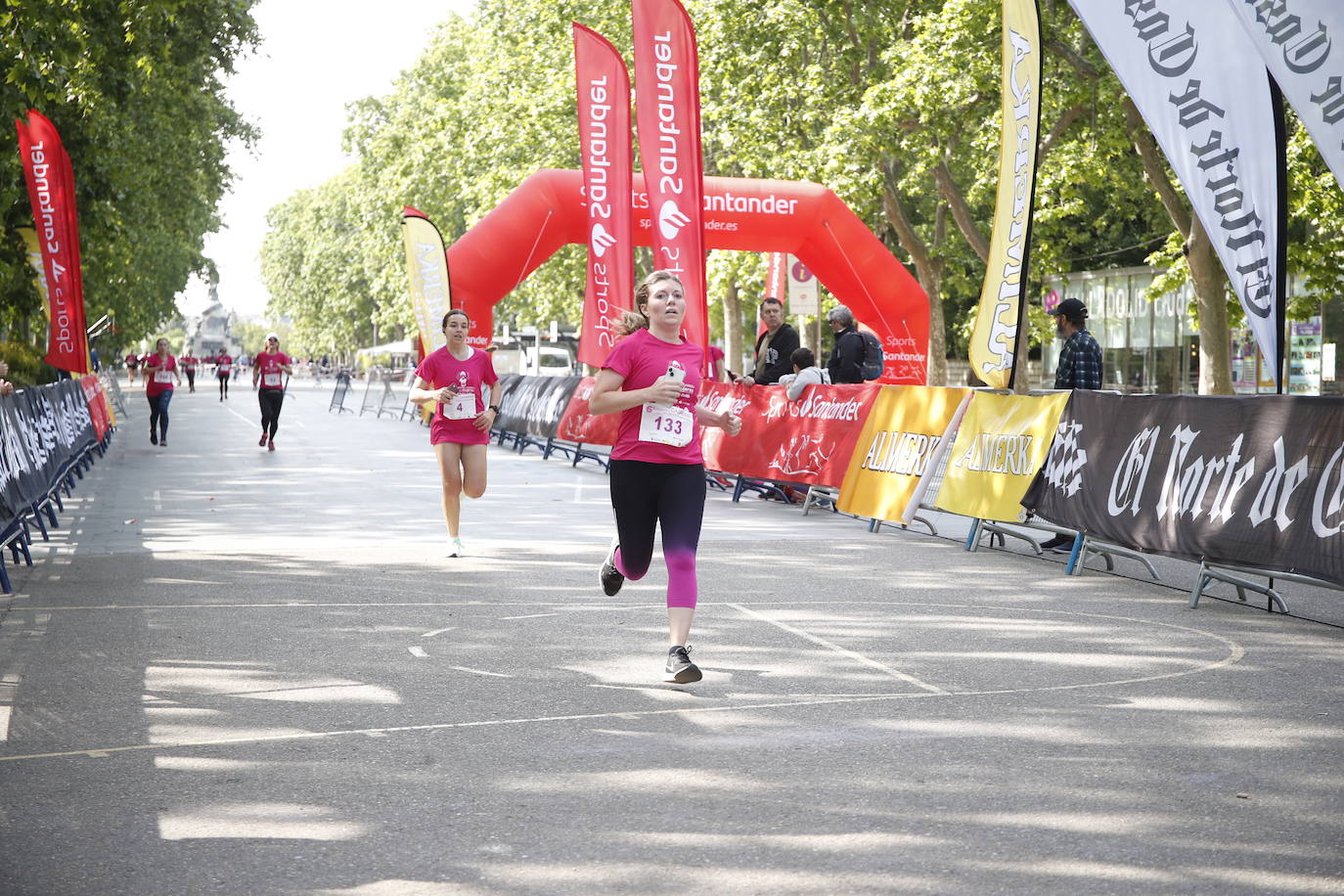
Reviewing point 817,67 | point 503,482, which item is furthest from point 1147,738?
point 817,67

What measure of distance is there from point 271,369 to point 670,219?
10602 millimetres

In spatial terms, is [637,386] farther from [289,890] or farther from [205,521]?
[205,521]

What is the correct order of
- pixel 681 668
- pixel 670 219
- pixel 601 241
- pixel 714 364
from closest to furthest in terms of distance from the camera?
pixel 681 668
pixel 670 219
pixel 601 241
pixel 714 364

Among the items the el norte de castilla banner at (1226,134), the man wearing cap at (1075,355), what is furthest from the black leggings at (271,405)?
the el norte de castilla banner at (1226,134)

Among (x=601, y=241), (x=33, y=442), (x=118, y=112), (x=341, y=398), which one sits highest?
(x=118, y=112)

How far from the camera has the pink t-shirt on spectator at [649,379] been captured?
7336 millimetres

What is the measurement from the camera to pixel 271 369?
85.7ft

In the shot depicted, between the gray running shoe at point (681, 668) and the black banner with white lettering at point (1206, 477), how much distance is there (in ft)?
12.1

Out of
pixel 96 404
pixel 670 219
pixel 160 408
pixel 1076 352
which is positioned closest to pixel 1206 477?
pixel 1076 352

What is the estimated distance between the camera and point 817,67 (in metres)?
32.5

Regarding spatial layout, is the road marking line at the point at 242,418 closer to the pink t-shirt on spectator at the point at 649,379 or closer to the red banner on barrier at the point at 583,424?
the red banner on barrier at the point at 583,424

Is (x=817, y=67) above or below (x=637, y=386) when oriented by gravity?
above

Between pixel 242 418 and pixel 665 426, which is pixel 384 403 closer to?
pixel 242 418

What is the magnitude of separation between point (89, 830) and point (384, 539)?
27.7 ft
